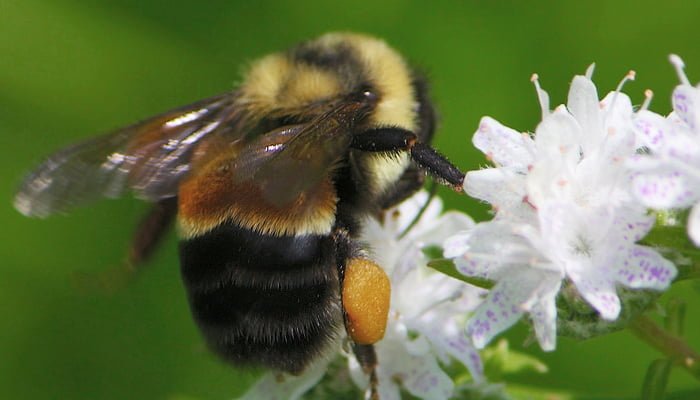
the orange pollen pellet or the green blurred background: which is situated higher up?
the orange pollen pellet

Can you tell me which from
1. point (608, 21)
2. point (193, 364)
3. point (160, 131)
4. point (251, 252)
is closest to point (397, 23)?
point (608, 21)

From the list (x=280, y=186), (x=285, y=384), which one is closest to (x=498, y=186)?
(x=280, y=186)

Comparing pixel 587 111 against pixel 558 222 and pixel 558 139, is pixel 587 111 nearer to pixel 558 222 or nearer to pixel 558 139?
pixel 558 139

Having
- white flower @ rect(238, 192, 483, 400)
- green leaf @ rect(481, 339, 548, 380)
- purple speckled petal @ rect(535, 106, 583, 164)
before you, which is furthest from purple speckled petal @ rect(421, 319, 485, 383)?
purple speckled petal @ rect(535, 106, 583, 164)

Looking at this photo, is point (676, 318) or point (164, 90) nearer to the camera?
point (676, 318)

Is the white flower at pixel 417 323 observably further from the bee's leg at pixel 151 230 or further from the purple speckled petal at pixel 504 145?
the bee's leg at pixel 151 230

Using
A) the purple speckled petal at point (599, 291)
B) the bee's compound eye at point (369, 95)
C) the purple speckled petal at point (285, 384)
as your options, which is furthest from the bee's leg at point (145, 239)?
the purple speckled petal at point (599, 291)

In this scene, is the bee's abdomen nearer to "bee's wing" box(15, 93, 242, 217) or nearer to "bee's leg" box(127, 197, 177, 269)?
"bee's wing" box(15, 93, 242, 217)
